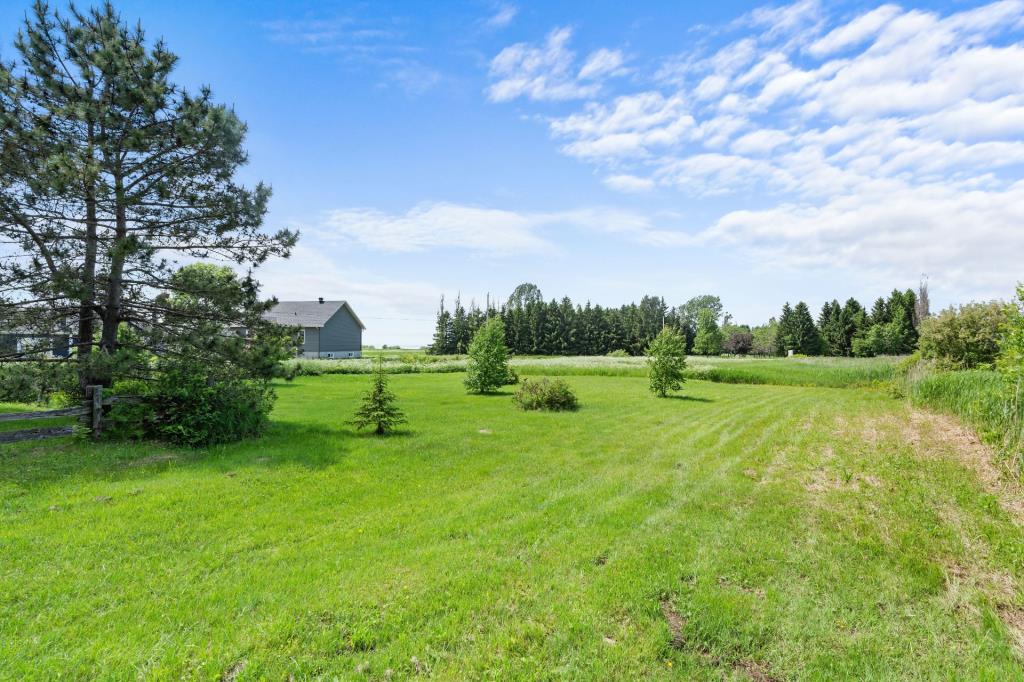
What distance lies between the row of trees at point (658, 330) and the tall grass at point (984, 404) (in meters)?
49.3

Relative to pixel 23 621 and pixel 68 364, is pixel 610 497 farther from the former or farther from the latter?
pixel 68 364

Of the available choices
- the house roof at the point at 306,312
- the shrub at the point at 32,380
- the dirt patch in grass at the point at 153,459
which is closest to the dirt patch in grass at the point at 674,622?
the dirt patch in grass at the point at 153,459

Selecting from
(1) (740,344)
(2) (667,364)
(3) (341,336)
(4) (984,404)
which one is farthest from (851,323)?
(3) (341,336)

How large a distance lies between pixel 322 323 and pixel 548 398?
3645 cm

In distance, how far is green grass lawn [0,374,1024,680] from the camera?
11.0ft

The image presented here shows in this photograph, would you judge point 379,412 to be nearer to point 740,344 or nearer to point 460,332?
point 460,332

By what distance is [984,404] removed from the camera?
10531 mm

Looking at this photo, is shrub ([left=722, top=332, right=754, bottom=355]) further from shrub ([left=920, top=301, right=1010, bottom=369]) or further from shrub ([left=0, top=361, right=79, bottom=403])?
shrub ([left=0, top=361, right=79, bottom=403])

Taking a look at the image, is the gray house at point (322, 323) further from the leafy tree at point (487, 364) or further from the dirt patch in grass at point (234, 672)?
the dirt patch in grass at point (234, 672)

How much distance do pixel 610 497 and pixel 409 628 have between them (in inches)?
159

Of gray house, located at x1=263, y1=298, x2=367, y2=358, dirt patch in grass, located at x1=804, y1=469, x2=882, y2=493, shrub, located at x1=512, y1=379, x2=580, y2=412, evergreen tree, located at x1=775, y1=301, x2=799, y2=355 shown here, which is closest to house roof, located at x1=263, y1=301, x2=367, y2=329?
gray house, located at x1=263, y1=298, x2=367, y2=358

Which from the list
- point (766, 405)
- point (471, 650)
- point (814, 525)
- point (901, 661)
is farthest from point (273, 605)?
point (766, 405)

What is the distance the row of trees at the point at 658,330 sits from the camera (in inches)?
2395

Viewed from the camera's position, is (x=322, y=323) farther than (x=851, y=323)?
No
